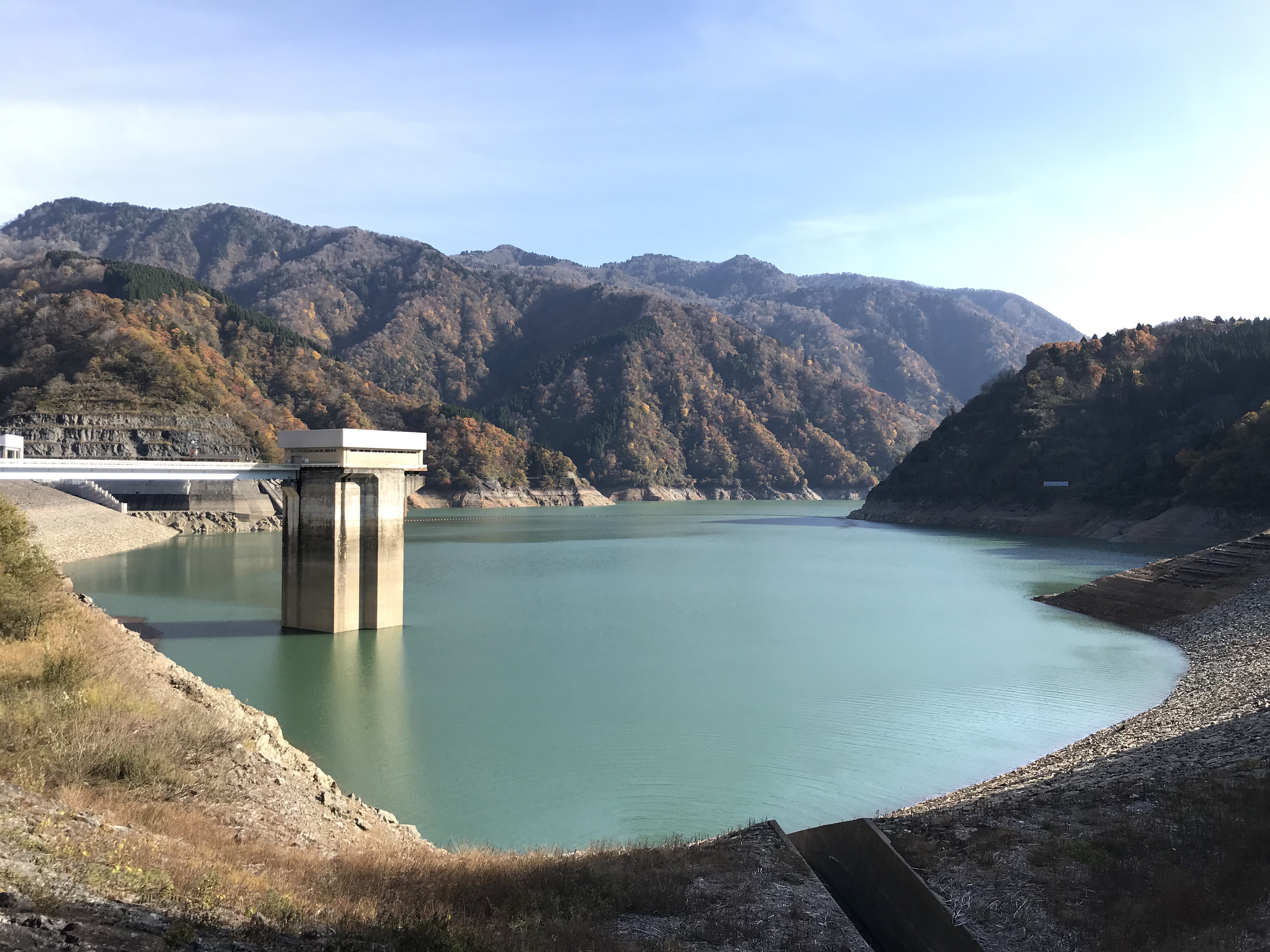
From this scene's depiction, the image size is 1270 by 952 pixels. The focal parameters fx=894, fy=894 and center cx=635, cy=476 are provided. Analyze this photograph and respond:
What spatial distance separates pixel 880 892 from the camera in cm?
789

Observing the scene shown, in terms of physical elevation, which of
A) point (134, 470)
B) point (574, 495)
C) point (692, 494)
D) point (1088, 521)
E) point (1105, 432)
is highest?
point (1105, 432)

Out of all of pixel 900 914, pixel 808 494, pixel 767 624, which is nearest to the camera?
pixel 900 914

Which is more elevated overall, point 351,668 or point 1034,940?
point 1034,940

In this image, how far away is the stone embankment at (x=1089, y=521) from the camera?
5719cm

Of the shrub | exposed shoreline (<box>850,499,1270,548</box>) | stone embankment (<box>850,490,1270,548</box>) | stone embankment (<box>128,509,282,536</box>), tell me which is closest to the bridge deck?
the shrub

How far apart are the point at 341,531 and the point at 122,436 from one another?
51306 millimetres

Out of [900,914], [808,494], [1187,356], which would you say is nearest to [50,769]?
[900,914]

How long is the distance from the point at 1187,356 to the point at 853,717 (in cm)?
8344

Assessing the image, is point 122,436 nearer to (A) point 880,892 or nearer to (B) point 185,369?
(B) point 185,369

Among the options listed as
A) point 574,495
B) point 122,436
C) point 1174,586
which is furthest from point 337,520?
point 574,495

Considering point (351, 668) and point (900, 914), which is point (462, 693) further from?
point (900, 914)

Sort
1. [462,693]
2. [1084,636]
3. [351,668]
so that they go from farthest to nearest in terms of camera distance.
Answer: [1084,636] < [351,668] < [462,693]

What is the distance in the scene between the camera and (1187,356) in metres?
84.5

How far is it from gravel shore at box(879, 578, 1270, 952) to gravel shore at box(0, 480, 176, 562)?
43.4 metres
